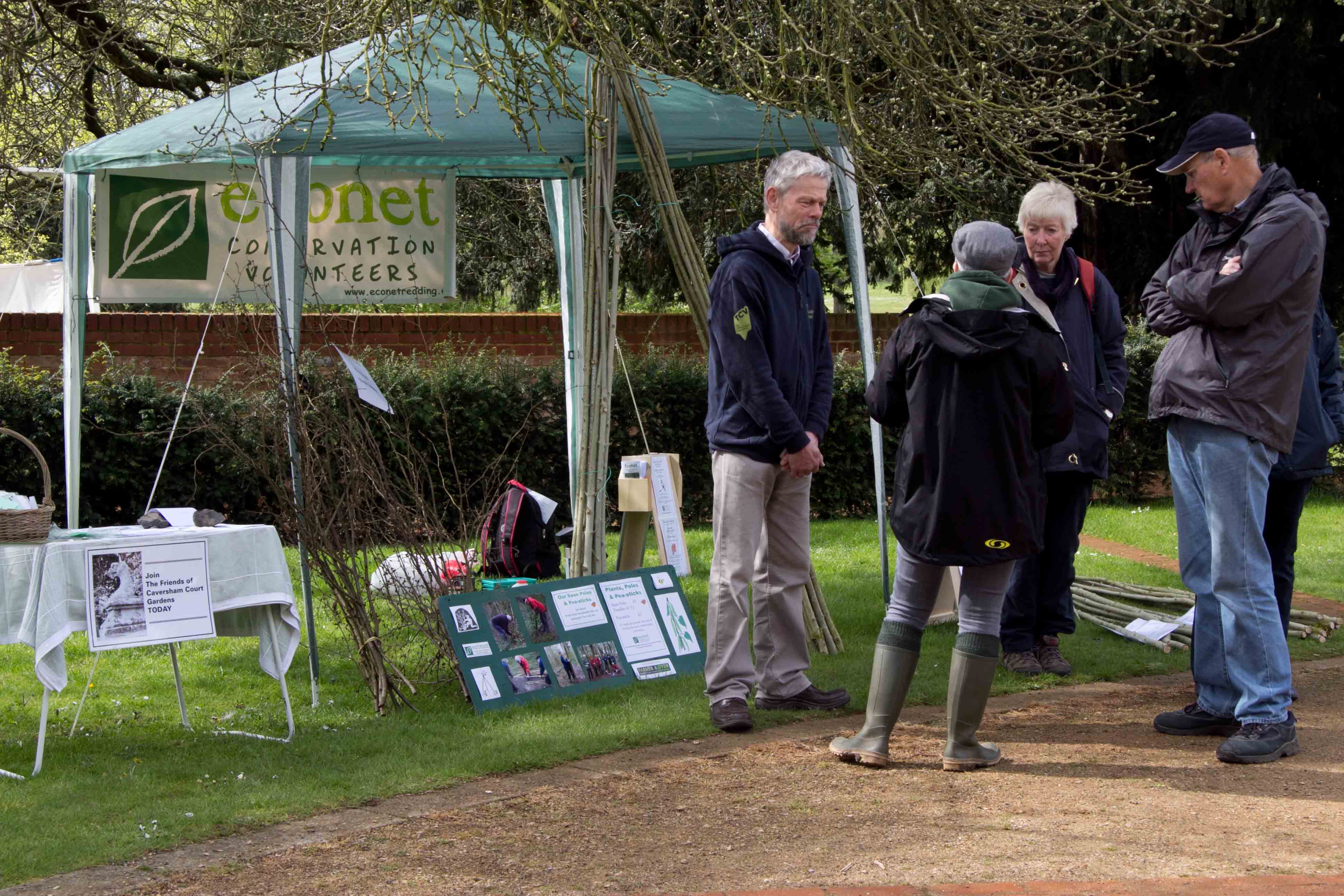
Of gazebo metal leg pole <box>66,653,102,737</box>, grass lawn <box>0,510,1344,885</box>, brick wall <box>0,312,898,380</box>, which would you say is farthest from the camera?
brick wall <box>0,312,898,380</box>

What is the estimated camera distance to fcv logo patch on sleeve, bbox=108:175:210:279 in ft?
21.5

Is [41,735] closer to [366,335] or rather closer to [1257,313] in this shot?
[1257,313]

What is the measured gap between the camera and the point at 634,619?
20.4 ft

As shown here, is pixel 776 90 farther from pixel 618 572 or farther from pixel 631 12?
pixel 618 572

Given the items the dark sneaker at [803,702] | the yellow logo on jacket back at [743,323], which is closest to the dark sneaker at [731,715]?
the dark sneaker at [803,702]

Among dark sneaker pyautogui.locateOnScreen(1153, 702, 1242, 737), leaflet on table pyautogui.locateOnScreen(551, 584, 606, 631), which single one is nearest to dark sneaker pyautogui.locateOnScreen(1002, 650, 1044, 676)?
dark sneaker pyautogui.locateOnScreen(1153, 702, 1242, 737)

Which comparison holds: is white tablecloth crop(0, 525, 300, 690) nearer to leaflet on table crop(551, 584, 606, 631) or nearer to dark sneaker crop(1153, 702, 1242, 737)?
leaflet on table crop(551, 584, 606, 631)

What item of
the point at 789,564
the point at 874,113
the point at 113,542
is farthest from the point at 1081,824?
the point at 874,113

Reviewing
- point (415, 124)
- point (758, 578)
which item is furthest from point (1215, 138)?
point (415, 124)

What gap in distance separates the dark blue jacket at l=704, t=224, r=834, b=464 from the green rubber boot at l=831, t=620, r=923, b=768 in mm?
837

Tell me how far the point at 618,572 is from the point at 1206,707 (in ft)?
8.21

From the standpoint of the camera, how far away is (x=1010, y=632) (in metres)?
6.27

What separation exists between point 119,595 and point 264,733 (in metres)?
0.97

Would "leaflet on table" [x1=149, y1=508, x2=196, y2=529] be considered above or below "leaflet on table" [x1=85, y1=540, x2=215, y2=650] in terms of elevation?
above
